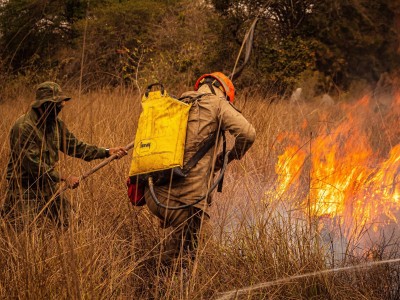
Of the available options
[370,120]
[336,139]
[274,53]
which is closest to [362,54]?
[274,53]

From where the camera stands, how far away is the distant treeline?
13125mm

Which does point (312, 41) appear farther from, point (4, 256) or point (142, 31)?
point (4, 256)

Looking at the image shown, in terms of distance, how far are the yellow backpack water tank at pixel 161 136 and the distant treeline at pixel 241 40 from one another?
25.2ft

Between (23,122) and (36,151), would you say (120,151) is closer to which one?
(36,151)

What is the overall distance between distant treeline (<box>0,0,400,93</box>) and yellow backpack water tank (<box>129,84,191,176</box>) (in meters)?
7.69

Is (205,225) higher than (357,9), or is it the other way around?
(357,9)

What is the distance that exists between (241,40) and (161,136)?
11046 mm

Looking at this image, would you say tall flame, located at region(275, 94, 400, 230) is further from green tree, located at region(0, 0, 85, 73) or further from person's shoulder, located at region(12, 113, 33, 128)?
green tree, located at region(0, 0, 85, 73)

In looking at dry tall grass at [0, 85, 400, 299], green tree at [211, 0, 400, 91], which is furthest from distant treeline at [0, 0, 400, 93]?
dry tall grass at [0, 85, 400, 299]

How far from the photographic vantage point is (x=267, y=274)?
10.8 ft

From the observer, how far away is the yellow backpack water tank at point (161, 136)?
11.2 ft

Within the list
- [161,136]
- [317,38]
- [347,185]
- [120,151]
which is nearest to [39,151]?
[120,151]

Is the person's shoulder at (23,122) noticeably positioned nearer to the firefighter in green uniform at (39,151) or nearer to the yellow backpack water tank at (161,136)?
the firefighter in green uniform at (39,151)

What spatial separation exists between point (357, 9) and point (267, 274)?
1325 cm
